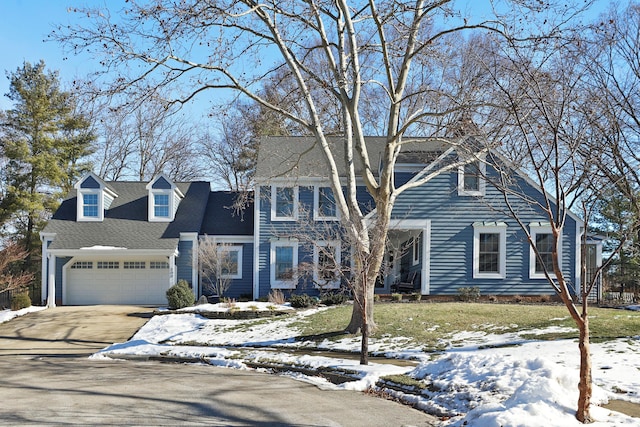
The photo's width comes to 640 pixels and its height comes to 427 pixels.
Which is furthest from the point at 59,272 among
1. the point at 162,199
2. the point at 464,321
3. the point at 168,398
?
the point at 168,398

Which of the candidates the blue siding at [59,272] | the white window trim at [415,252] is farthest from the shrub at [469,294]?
the blue siding at [59,272]

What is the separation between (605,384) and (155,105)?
41.7 feet

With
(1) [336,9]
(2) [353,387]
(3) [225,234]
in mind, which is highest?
(1) [336,9]

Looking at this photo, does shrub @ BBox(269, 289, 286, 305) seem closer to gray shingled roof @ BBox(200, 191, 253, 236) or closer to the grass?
the grass

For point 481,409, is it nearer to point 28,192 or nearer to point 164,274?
point 164,274

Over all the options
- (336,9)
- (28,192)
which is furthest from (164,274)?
(336,9)

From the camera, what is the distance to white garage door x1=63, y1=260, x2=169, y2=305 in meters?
27.8

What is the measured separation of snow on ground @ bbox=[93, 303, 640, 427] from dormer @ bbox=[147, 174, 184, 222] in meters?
8.64

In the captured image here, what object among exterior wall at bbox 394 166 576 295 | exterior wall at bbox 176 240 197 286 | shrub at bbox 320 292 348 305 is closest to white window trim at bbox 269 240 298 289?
shrub at bbox 320 292 348 305

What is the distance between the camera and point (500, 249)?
25094 mm

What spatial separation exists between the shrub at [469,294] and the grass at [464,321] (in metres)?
3.60

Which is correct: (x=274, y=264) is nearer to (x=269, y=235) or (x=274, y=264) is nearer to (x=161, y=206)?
(x=269, y=235)

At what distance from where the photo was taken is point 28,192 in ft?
106

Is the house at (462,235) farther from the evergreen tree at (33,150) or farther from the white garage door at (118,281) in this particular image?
the evergreen tree at (33,150)
